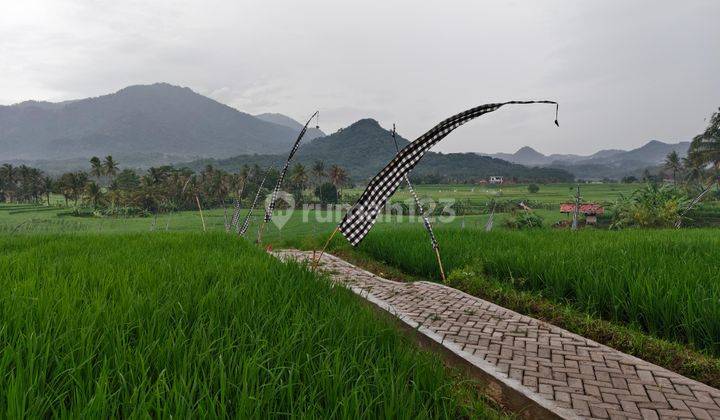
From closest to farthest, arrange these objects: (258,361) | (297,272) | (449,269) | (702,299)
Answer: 1. (258,361)
2. (702,299)
3. (297,272)
4. (449,269)

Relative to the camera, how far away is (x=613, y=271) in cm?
681

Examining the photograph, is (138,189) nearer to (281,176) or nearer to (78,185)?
(78,185)

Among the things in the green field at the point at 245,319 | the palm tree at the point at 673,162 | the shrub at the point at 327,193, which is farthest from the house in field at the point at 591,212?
the palm tree at the point at 673,162

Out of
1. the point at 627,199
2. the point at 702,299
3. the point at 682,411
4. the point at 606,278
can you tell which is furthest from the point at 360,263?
the point at 627,199

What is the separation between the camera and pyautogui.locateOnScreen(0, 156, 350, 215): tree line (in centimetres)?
9125

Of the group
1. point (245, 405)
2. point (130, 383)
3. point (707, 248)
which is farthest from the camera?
point (707, 248)

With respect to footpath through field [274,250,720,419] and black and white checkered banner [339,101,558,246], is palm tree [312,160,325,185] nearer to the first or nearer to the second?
black and white checkered banner [339,101,558,246]

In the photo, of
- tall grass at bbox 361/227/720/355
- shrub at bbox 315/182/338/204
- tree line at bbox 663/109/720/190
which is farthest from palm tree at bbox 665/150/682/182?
tall grass at bbox 361/227/720/355

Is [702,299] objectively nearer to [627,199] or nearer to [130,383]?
[130,383]

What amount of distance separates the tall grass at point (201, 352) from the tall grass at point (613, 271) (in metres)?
3.64

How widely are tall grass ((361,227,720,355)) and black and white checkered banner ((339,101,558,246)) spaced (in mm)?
3141

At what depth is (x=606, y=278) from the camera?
6480 mm

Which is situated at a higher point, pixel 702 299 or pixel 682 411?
pixel 702 299

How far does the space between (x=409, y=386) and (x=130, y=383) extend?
6.30 feet
